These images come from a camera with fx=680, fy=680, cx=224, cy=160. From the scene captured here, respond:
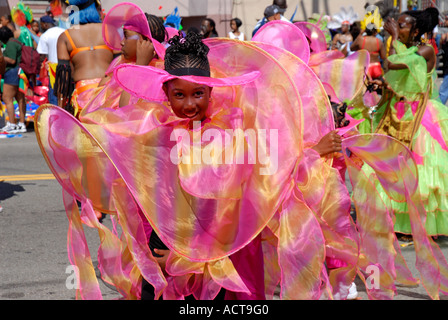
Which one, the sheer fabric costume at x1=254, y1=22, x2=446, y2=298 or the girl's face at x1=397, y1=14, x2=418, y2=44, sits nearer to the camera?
the sheer fabric costume at x1=254, y1=22, x2=446, y2=298

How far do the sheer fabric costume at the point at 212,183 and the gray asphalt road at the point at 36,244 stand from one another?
1.54m

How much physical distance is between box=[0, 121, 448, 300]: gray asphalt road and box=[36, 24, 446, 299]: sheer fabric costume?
154 centimetres

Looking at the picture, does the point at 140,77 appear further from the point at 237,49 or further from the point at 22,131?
the point at 22,131

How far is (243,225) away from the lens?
277 cm

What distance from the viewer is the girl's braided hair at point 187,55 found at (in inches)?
109

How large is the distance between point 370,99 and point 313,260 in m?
3.67

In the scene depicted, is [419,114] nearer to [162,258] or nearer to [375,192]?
[375,192]

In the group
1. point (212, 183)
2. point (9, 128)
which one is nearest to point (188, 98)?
point (212, 183)

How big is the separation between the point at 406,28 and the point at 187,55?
3.69 meters

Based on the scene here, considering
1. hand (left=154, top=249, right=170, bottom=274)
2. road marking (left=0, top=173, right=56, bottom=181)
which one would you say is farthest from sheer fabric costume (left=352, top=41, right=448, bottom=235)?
road marking (left=0, top=173, right=56, bottom=181)

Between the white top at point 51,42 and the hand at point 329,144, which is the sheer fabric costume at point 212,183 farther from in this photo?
the white top at point 51,42

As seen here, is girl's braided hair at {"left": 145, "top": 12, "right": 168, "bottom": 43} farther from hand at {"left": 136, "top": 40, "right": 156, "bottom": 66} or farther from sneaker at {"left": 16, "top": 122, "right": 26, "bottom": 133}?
sneaker at {"left": 16, "top": 122, "right": 26, "bottom": 133}

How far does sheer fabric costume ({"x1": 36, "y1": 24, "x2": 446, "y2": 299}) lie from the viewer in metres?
2.75
